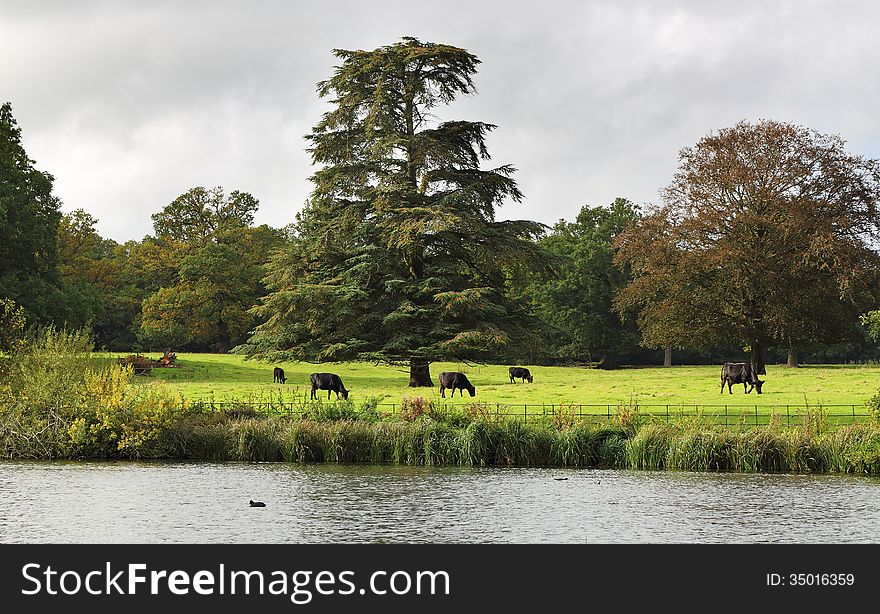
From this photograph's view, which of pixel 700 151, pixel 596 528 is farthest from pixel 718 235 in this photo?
pixel 596 528

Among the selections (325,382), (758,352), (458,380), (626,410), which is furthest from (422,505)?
(758,352)

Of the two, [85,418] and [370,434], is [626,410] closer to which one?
[370,434]

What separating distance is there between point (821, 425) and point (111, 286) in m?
65.5

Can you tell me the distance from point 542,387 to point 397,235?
31.6 ft

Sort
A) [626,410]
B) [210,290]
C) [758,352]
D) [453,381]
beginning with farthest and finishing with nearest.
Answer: [210,290], [758,352], [453,381], [626,410]

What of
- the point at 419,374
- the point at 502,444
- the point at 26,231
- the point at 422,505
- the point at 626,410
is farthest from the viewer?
the point at 26,231

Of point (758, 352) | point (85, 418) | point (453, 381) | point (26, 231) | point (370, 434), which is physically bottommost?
point (370, 434)

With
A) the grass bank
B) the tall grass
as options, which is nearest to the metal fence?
the tall grass

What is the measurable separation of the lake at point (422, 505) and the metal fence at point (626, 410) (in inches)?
112

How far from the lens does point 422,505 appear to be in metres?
20.0

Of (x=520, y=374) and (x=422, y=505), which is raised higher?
(x=520, y=374)

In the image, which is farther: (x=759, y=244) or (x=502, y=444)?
(x=759, y=244)

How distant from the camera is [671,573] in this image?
14812mm

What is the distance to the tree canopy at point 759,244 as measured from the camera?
4997 cm
